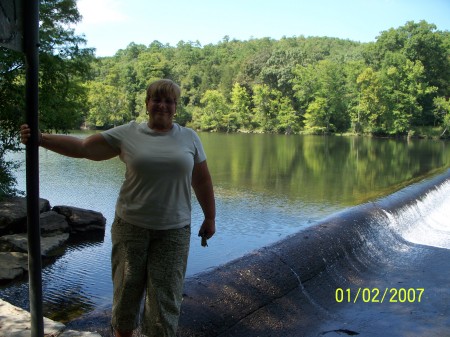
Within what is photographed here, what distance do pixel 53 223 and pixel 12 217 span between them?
706 millimetres

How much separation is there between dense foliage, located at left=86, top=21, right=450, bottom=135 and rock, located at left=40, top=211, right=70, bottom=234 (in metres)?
40.7

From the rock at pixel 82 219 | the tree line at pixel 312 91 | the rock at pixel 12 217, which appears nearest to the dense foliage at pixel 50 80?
the rock at pixel 12 217

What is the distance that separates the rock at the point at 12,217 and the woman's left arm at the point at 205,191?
626 cm

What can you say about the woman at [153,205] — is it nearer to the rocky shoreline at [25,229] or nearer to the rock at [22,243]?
the rocky shoreline at [25,229]

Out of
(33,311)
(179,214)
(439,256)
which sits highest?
(179,214)

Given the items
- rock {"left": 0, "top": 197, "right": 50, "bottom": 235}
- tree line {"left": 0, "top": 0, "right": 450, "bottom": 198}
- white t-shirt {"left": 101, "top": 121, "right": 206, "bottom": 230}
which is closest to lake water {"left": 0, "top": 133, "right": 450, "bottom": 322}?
rock {"left": 0, "top": 197, "right": 50, "bottom": 235}

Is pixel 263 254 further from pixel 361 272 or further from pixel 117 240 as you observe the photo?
pixel 117 240

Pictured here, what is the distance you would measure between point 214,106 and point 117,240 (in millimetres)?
56132

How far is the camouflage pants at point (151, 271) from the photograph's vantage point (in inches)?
92.4

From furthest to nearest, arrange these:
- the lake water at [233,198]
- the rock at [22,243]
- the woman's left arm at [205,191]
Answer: the rock at [22,243] → the lake water at [233,198] → the woman's left arm at [205,191]

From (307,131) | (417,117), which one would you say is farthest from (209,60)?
(417,117)

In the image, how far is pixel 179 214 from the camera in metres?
2.36
